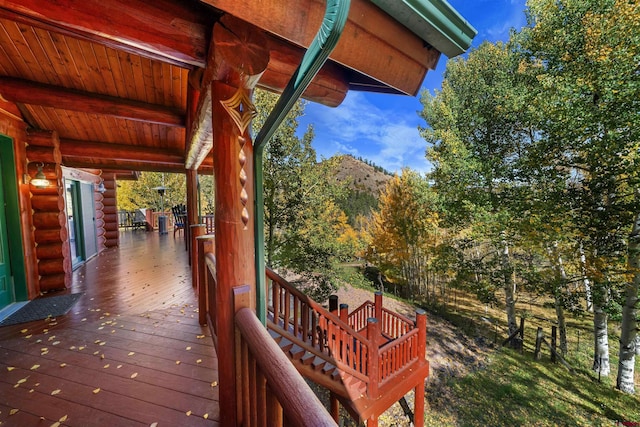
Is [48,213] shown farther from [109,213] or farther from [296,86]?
[109,213]

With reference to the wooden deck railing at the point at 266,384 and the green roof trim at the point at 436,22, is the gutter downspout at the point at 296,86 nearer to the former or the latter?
the wooden deck railing at the point at 266,384

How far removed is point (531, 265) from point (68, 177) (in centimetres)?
1285

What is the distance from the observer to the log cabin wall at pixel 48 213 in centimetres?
378

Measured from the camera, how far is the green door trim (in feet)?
11.0

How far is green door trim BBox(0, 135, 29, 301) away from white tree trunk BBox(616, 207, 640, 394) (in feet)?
35.1

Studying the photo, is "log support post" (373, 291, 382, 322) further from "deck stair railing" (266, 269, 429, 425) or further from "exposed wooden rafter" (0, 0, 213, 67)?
"exposed wooden rafter" (0, 0, 213, 67)

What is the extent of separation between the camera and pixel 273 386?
813mm

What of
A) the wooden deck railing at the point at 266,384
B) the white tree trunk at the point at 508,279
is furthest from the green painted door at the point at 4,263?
the white tree trunk at the point at 508,279

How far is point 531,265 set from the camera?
7.30m

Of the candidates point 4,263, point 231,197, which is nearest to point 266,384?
point 231,197

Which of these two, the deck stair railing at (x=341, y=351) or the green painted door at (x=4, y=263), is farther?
the green painted door at (x=4, y=263)

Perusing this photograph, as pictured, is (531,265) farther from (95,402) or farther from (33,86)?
(33,86)

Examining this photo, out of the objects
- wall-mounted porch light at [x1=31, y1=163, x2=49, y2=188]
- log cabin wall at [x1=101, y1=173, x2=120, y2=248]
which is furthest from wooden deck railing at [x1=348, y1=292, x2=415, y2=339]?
log cabin wall at [x1=101, y1=173, x2=120, y2=248]

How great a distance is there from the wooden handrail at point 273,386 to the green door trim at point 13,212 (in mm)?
4452
